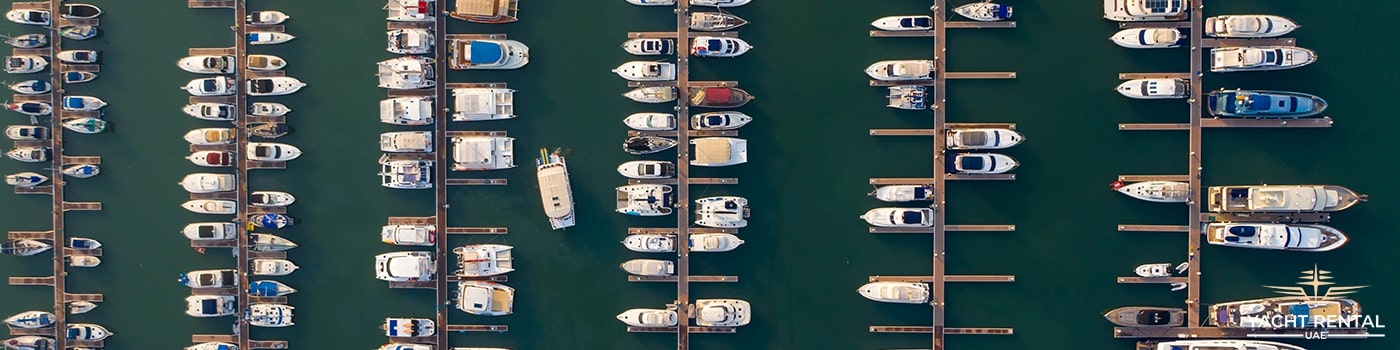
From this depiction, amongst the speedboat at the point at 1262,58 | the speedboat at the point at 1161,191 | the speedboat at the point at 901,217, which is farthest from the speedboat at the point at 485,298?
the speedboat at the point at 1262,58

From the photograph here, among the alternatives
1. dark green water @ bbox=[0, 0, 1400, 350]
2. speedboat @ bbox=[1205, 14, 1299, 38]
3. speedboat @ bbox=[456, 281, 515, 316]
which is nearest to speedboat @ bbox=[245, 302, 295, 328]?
dark green water @ bbox=[0, 0, 1400, 350]

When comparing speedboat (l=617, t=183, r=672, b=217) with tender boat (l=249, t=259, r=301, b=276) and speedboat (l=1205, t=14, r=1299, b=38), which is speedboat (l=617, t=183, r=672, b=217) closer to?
tender boat (l=249, t=259, r=301, b=276)

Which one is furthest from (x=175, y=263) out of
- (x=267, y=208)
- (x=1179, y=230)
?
(x=1179, y=230)

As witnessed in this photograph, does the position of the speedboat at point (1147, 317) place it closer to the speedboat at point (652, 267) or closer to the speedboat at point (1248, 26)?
the speedboat at point (1248, 26)

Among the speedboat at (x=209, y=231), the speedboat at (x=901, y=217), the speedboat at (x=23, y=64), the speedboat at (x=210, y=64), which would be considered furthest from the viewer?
the speedboat at (x=23, y=64)

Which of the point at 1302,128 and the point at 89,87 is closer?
the point at 1302,128

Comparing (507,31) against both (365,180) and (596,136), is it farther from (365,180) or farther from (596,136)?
(365,180)
